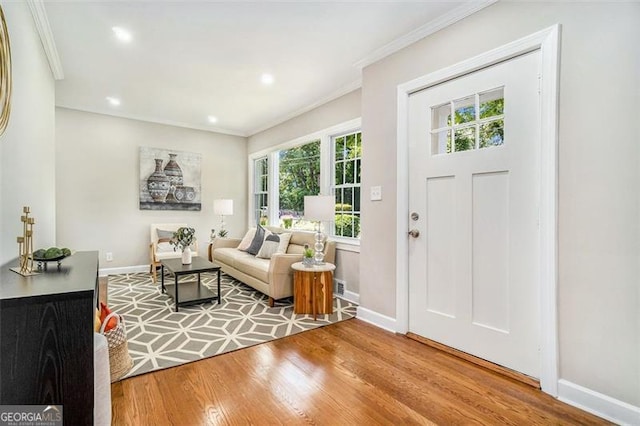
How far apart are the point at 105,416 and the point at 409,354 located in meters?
1.96

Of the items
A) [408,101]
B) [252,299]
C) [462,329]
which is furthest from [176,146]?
[462,329]

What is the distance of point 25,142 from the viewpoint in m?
2.12

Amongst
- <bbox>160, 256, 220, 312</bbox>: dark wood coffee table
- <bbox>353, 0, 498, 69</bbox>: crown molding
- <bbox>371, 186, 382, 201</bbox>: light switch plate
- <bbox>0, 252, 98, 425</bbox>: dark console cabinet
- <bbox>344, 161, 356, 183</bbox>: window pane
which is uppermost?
<bbox>353, 0, 498, 69</bbox>: crown molding

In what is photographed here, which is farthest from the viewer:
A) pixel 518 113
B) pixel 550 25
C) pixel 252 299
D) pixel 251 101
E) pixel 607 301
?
pixel 251 101

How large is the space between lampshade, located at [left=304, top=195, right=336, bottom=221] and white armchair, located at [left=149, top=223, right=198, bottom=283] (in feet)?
8.19

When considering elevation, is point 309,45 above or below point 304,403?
above

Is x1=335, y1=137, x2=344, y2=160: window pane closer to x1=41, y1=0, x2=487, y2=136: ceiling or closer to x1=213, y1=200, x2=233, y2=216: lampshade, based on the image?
x1=41, y1=0, x2=487, y2=136: ceiling

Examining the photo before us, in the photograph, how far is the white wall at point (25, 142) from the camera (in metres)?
1.75

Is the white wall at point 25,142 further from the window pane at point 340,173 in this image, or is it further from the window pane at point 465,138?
the window pane at point 340,173

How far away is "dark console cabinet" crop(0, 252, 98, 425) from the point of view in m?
1.10

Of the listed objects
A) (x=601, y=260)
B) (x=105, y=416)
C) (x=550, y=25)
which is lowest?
(x=105, y=416)

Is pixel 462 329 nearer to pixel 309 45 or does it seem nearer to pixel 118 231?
pixel 309 45

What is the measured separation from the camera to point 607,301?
168 cm

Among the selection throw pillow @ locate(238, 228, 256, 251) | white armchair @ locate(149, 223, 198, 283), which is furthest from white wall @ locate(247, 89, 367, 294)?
white armchair @ locate(149, 223, 198, 283)
